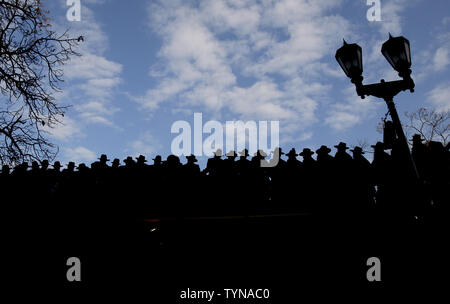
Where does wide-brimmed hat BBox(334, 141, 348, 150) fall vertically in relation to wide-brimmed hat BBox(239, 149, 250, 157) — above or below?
above

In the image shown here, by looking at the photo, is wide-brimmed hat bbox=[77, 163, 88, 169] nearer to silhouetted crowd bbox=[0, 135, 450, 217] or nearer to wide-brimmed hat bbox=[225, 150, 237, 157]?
silhouetted crowd bbox=[0, 135, 450, 217]

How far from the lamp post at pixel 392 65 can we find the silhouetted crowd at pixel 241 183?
249 cm

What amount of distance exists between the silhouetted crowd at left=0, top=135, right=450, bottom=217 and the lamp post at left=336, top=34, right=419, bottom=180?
2.49m

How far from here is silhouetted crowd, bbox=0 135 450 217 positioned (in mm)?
6664

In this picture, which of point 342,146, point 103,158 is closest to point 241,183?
point 342,146

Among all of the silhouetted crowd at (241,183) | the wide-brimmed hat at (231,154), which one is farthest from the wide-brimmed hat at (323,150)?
the wide-brimmed hat at (231,154)

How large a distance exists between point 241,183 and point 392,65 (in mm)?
4002

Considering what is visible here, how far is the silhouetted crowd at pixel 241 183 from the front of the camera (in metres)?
6.66

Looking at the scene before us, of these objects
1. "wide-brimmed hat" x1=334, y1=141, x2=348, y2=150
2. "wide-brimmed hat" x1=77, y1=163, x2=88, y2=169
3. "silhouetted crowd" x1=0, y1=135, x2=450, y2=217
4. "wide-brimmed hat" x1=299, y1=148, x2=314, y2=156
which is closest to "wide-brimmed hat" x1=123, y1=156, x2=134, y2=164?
"silhouetted crowd" x1=0, y1=135, x2=450, y2=217

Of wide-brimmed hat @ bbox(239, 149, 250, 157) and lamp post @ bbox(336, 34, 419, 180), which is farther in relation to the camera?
wide-brimmed hat @ bbox(239, 149, 250, 157)

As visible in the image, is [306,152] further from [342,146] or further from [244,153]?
[244,153]
